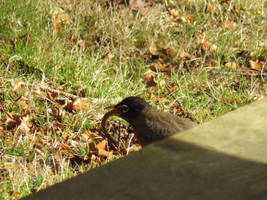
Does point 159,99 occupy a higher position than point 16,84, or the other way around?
point 16,84

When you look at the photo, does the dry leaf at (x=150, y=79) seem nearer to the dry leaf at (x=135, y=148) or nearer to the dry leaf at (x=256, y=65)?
the dry leaf at (x=135, y=148)

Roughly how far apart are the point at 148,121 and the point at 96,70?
4.02 feet

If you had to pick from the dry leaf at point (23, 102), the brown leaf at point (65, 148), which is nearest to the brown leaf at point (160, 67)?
the dry leaf at point (23, 102)

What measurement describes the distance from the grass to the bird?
35cm

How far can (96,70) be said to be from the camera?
425cm

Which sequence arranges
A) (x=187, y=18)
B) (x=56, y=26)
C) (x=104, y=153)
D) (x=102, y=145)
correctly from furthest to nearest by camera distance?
1. (x=187, y=18)
2. (x=56, y=26)
3. (x=102, y=145)
4. (x=104, y=153)

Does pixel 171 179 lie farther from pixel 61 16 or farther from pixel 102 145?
pixel 61 16

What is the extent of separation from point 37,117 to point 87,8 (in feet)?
6.84

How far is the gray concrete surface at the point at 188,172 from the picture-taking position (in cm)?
119

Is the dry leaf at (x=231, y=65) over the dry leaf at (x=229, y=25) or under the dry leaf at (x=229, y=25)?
under

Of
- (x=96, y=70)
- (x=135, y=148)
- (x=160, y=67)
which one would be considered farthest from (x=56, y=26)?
(x=135, y=148)

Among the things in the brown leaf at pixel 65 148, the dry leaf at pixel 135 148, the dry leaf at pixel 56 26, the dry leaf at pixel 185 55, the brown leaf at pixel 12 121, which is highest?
the dry leaf at pixel 56 26

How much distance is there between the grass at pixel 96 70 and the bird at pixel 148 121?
0.35m

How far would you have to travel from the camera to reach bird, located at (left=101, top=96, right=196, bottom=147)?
3.05m
